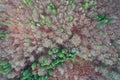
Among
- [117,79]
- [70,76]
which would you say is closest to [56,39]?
[70,76]

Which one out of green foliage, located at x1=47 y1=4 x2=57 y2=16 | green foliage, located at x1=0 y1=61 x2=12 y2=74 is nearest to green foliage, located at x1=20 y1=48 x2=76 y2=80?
green foliage, located at x1=0 y1=61 x2=12 y2=74

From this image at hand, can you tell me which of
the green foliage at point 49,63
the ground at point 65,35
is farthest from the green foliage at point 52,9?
the green foliage at point 49,63

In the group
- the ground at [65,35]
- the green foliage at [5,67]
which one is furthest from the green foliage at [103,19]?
the green foliage at [5,67]

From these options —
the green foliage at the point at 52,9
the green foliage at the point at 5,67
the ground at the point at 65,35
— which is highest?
the green foliage at the point at 52,9

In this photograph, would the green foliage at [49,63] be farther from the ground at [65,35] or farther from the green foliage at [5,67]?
the green foliage at [5,67]

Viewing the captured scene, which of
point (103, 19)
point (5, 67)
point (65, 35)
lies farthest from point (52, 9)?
point (5, 67)

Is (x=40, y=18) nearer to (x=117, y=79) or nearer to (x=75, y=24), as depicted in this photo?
(x=75, y=24)

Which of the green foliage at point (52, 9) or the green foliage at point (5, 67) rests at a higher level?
the green foliage at point (52, 9)

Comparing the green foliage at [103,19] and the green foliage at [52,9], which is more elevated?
the green foliage at [52,9]

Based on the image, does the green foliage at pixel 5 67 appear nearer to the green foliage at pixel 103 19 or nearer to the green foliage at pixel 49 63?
the green foliage at pixel 49 63
